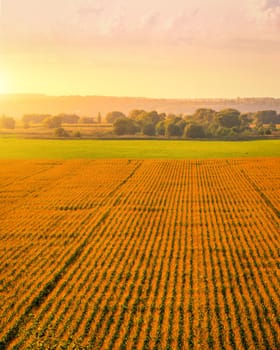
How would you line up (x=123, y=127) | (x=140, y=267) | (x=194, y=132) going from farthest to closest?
(x=123, y=127) < (x=194, y=132) < (x=140, y=267)

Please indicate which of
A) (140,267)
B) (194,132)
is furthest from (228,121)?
(140,267)

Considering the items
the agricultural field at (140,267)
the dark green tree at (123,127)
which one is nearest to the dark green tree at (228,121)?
the dark green tree at (123,127)

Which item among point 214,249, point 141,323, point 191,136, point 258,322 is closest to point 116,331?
point 141,323

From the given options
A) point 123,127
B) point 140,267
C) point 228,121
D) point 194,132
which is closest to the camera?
point 140,267

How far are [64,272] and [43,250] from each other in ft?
10.2

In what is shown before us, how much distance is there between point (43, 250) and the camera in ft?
68.6

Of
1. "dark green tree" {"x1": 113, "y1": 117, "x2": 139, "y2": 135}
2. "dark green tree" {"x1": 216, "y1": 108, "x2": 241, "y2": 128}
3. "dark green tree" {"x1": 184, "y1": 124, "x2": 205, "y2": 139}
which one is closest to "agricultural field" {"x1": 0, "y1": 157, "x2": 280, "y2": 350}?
"dark green tree" {"x1": 184, "y1": 124, "x2": 205, "y2": 139}

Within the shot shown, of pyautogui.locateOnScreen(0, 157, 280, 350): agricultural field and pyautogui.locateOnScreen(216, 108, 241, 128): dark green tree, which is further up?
pyautogui.locateOnScreen(216, 108, 241, 128): dark green tree

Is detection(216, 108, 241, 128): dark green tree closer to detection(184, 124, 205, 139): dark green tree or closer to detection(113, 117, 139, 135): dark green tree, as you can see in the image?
detection(184, 124, 205, 139): dark green tree

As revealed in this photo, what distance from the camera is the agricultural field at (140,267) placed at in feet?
44.2

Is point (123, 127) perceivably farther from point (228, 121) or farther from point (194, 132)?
point (228, 121)

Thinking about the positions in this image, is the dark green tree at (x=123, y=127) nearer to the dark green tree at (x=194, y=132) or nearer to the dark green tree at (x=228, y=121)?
the dark green tree at (x=194, y=132)

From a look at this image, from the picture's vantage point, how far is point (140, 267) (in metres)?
18.5

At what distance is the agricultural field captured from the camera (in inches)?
531
